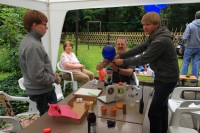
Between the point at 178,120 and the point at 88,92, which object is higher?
the point at 88,92

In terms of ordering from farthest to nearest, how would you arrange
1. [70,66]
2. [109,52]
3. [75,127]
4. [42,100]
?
[70,66], [109,52], [42,100], [75,127]

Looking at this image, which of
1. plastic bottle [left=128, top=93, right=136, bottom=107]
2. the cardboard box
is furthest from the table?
plastic bottle [left=128, top=93, right=136, bottom=107]

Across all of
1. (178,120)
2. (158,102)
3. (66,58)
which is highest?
(66,58)

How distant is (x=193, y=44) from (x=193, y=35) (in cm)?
22

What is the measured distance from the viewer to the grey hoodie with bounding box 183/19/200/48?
14.5ft

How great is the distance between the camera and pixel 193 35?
4473 mm

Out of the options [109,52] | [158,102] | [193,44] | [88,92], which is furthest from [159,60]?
[193,44]

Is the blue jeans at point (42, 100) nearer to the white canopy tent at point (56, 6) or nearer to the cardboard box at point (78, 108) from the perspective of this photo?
the cardboard box at point (78, 108)

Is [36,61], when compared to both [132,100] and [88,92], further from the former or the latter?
[132,100]

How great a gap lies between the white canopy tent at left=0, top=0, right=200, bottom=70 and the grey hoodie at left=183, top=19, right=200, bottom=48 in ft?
7.00

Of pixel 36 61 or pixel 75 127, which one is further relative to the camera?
→ pixel 36 61

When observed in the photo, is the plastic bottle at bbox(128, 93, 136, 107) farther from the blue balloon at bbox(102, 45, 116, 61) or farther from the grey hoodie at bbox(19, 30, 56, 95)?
the grey hoodie at bbox(19, 30, 56, 95)

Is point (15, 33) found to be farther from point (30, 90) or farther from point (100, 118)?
point (100, 118)

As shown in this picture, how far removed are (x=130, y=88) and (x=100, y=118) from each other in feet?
2.71
